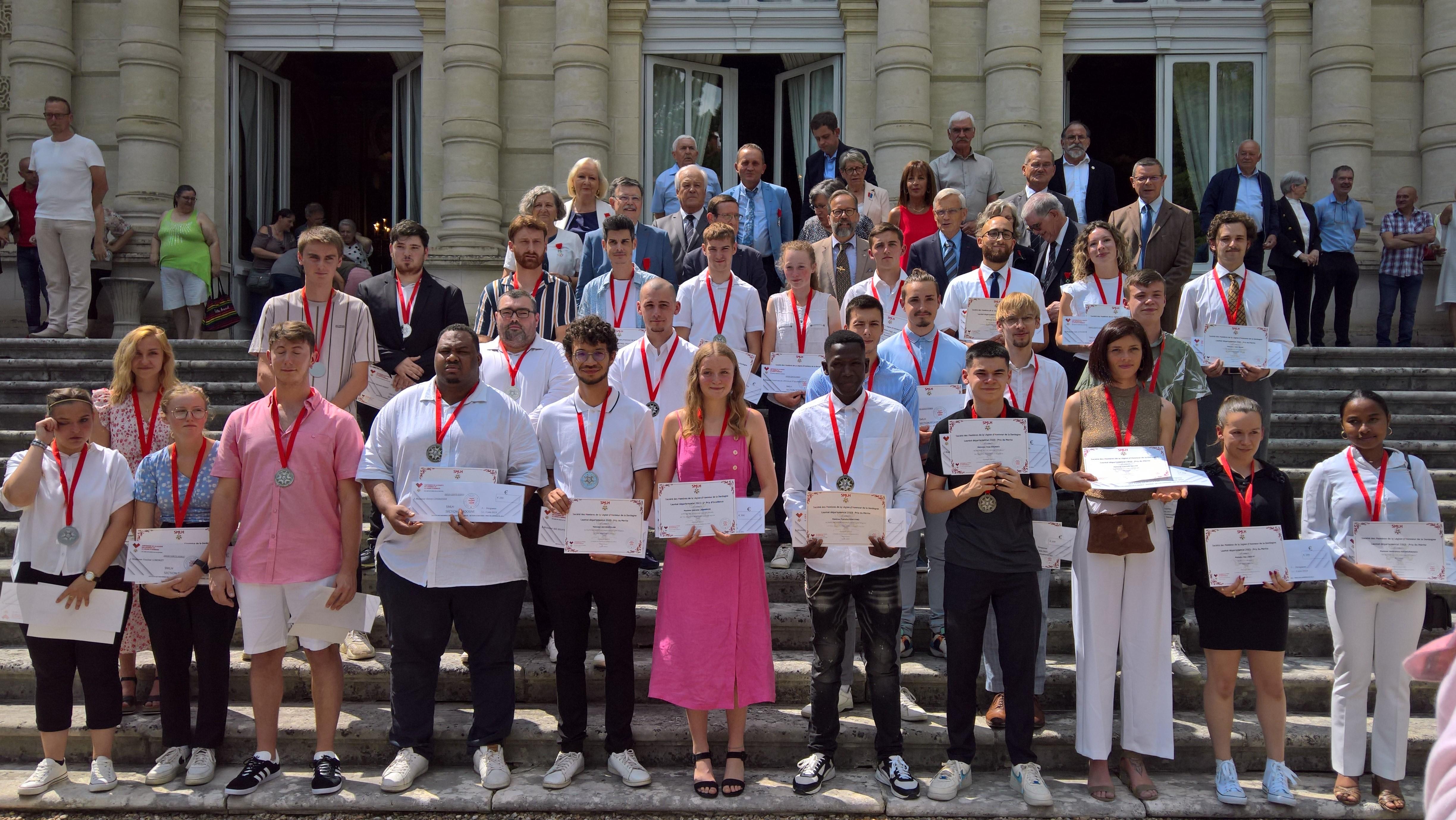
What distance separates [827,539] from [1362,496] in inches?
102

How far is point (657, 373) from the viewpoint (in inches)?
241

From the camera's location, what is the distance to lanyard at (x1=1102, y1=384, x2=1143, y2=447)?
16.8ft

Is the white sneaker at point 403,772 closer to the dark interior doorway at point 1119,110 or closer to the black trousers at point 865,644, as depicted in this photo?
the black trousers at point 865,644

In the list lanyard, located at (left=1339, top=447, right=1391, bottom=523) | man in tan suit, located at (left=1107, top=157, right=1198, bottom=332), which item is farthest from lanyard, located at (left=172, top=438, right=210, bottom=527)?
man in tan suit, located at (left=1107, top=157, right=1198, bottom=332)

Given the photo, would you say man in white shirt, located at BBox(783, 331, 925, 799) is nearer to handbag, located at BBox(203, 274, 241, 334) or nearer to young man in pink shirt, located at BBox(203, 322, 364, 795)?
young man in pink shirt, located at BBox(203, 322, 364, 795)

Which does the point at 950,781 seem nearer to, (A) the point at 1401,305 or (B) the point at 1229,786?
(B) the point at 1229,786

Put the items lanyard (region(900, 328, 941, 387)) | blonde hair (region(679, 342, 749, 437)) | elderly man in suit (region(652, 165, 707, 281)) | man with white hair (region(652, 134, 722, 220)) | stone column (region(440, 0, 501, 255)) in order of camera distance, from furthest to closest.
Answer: stone column (region(440, 0, 501, 255)) < man with white hair (region(652, 134, 722, 220)) < elderly man in suit (region(652, 165, 707, 281)) < lanyard (region(900, 328, 941, 387)) < blonde hair (region(679, 342, 749, 437))

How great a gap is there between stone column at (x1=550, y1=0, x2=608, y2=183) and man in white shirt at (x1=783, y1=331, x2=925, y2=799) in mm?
7415

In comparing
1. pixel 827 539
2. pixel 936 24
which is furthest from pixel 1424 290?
pixel 827 539

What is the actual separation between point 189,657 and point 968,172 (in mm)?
7284

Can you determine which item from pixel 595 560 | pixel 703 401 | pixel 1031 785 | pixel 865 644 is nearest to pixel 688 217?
pixel 703 401

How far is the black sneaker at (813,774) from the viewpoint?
4.98 metres

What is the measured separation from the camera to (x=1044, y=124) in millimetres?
11945

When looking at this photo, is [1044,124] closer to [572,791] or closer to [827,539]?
[827,539]
